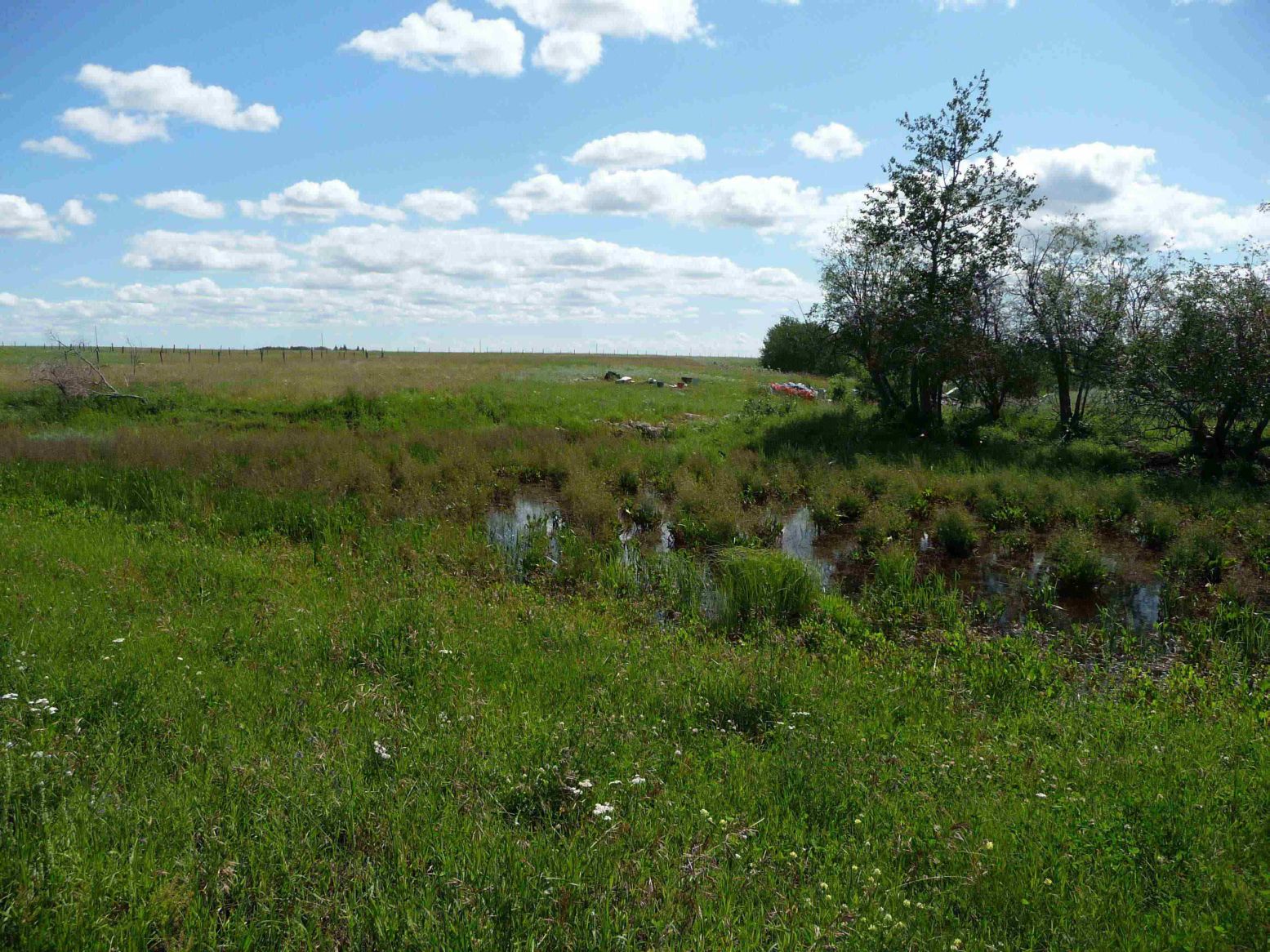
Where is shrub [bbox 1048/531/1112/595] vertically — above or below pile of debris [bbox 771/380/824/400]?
below

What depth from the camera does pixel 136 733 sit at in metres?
5.08

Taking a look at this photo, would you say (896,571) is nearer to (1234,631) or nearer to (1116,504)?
(1234,631)

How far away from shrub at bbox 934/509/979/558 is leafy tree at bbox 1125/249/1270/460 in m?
7.53

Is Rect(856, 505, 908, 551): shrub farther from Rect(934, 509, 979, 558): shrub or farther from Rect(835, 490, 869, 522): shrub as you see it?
Rect(835, 490, 869, 522): shrub

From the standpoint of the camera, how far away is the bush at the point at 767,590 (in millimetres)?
→ 9406

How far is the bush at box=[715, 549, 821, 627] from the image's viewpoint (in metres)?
9.41

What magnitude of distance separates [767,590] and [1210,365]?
42.5 ft

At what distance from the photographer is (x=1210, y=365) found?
1641 cm

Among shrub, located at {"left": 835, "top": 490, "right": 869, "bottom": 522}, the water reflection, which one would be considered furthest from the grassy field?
shrub, located at {"left": 835, "top": 490, "right": 869, "bottom": 522}

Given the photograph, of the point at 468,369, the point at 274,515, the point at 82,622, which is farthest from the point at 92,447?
the point at 468,369

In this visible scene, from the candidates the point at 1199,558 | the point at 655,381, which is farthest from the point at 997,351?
the point at 655,381

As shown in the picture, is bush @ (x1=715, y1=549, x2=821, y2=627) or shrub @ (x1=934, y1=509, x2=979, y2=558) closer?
bush @ (x1=715, y1=549, x2=821, y2=627)

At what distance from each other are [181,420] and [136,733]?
24541mm

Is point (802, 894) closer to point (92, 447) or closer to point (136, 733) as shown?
point (136, 733)
